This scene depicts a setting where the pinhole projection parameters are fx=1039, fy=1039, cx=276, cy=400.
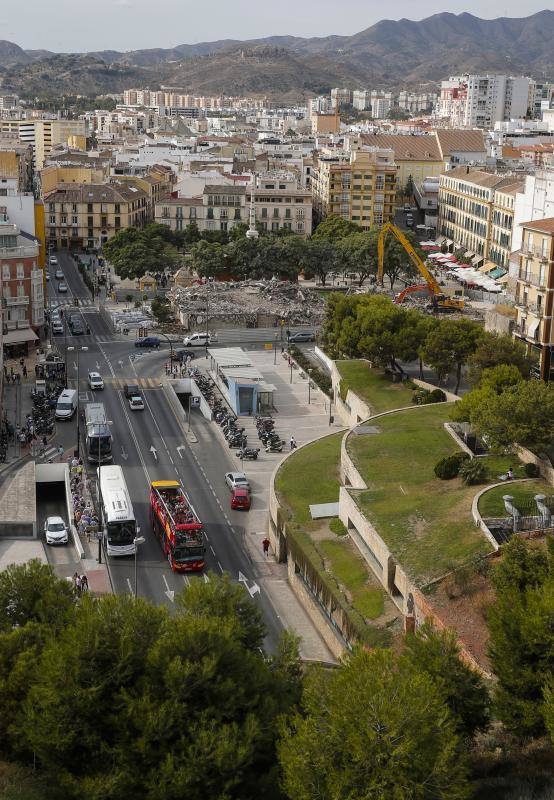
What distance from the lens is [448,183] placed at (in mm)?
118375

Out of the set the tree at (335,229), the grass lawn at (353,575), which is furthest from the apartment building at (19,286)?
the tree at (335,229)

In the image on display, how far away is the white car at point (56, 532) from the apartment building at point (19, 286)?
26776 mm

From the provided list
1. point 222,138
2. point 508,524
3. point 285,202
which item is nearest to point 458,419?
point 508,524

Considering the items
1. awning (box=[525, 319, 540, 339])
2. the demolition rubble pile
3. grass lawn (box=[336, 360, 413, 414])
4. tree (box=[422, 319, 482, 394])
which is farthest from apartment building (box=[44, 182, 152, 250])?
awning (box=[525, 319, 540, 339])

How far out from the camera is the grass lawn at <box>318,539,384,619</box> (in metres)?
35.2

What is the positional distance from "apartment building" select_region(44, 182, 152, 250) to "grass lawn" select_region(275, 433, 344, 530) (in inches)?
2852

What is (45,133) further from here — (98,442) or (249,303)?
(98,442)

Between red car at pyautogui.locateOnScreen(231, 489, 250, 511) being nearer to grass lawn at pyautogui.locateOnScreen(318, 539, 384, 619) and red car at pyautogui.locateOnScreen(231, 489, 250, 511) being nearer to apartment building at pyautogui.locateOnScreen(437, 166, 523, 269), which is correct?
grass lawn at pyautogui.locateOnScreen(318, 539, 384, 619)

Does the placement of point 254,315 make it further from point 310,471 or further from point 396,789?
point 396,789

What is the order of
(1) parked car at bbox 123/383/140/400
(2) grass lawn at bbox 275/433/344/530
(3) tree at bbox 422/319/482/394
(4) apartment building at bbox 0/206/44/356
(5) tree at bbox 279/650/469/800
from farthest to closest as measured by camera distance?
1. (4) apartment building at bbox 0/206/44/356
2. (1) parked car at bbox 123/383/140/400
3. (3) tree at bbox 422/319/482/394
4. (2) grass lawn at bbox 275/433/344/530
5. (5) tree at bbox 279/650/469/800

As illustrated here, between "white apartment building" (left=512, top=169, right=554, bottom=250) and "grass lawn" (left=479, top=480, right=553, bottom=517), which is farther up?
"white apartment building" (left=512, top=169, right=554, bottom=250)

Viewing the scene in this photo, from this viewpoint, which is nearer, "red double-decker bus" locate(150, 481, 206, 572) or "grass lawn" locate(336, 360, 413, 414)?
"red double-decker bus" locate(150, 481, 206, 572)

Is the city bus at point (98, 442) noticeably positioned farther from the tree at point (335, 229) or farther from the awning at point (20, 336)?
the tree at point (335, 229)

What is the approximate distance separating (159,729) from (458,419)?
26.8 m
